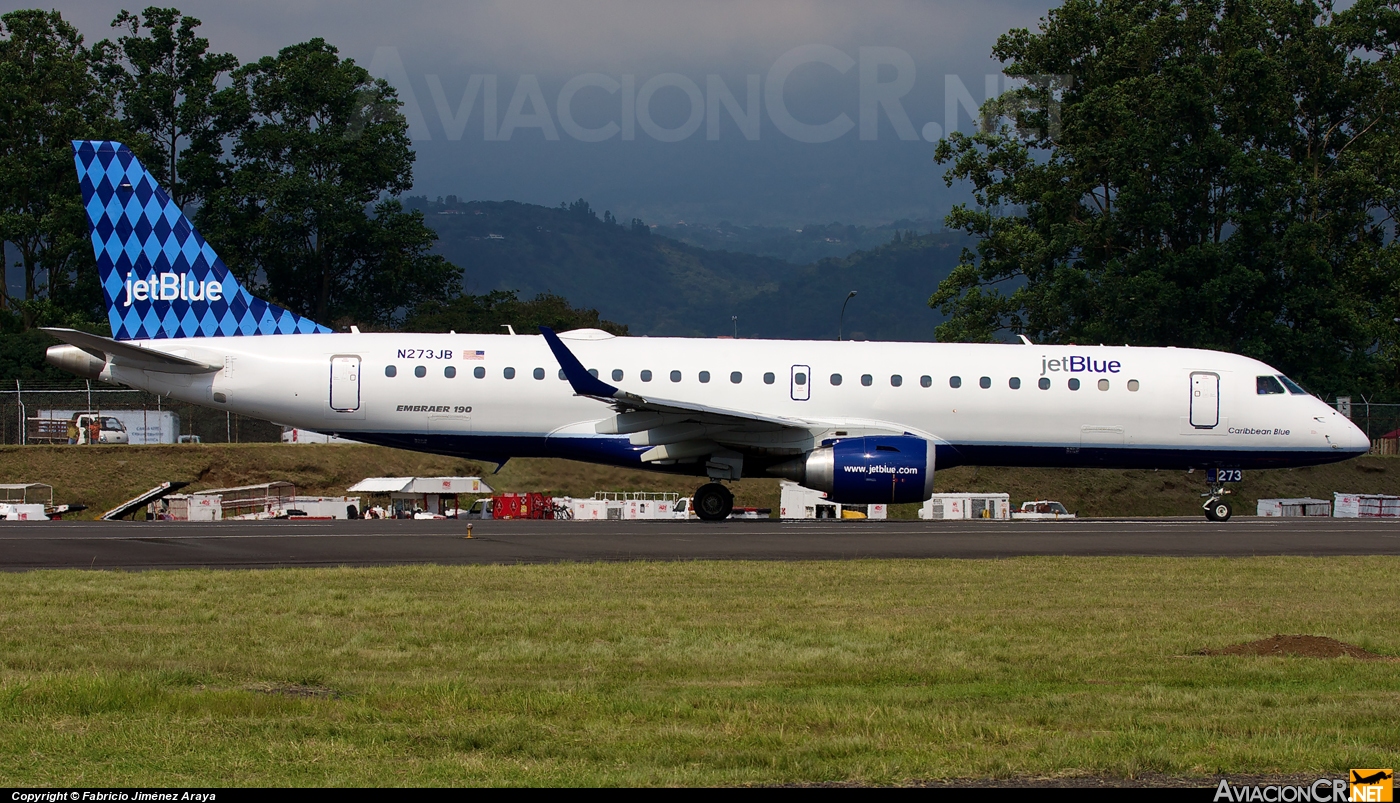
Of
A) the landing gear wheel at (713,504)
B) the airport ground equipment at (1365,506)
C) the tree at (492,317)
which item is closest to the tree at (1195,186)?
the airport ground equipment at (1365,506)

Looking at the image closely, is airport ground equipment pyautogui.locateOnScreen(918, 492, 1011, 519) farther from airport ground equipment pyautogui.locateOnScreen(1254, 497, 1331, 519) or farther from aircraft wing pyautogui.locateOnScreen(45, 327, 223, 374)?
aircraft wing pyautogui.locateOnScreen(45, 327, 223, 374)

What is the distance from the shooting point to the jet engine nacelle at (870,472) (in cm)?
2397

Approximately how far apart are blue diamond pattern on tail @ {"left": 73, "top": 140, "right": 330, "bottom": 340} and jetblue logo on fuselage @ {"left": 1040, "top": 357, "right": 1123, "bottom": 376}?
14386mm

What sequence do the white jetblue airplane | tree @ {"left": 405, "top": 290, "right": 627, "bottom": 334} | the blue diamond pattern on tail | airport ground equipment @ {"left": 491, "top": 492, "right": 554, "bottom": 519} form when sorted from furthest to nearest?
1. tree @ {"left": 405, "top": 290, "right": 627, "bottom": 334}
2. airport ground equipment @ {"left": 491, "top": 492, "right": 554, "bottom": 519}
3. the blue diamond pattern on tail
4. the white jetblue airplane

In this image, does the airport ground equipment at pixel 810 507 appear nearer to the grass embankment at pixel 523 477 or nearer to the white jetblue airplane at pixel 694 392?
the grass embankment at pixel 523 477

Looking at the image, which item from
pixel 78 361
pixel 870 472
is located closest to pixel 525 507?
pixel 78 361

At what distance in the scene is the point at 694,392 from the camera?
2594 centimetres

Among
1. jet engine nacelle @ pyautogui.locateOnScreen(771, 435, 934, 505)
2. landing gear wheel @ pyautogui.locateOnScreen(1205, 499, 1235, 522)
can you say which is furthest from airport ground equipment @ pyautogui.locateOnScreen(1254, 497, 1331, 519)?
jet engine nacelle @ pyautogui.locateOnScreen(771, 435, 934, 505)

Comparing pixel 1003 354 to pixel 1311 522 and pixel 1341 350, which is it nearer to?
pixel 1311 522

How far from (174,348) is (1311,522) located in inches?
890

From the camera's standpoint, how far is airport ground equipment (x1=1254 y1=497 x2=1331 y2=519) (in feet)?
117

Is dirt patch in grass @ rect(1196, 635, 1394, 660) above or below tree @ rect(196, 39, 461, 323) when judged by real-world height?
below

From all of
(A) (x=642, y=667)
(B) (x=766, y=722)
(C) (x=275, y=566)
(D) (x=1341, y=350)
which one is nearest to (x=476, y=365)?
(C) (x=275, y=566)

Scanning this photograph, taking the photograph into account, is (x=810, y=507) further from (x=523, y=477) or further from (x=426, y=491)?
(x=426, y=491)
